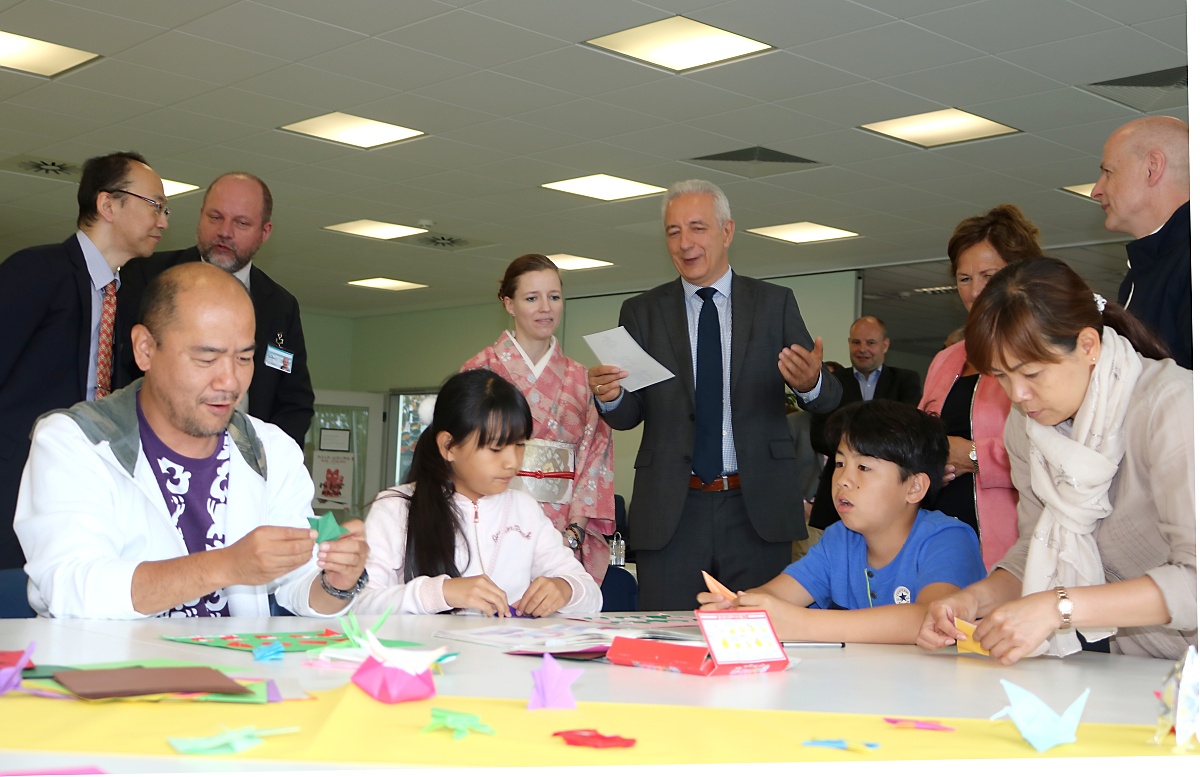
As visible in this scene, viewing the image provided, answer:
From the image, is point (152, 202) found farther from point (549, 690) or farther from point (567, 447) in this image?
point (549, 690)

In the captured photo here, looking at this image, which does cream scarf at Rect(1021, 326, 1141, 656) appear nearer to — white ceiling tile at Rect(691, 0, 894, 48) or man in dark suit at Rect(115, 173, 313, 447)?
man in dark suit at Rect(115, 173, 313, 447)

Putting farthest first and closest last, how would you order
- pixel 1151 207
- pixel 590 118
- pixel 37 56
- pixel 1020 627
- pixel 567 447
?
pixel 590 118, pixel 37 56, pixel 567 447, pixel 1151 207, pixel 1020 627

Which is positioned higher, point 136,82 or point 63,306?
point 136,82

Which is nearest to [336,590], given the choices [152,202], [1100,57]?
[152,202]

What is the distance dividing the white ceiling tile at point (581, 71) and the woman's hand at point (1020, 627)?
4.34 meters

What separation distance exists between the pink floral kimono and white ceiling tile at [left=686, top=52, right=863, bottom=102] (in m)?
2.41

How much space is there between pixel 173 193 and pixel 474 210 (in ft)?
7.24

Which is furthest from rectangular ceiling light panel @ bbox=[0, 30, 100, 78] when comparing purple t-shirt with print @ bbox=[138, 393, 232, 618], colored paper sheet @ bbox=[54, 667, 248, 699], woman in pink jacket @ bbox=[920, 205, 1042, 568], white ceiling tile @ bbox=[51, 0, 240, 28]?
colored paper sheet @ bbox=[54, 667, 248, 699]

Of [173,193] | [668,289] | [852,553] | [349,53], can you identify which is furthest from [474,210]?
[852,553]

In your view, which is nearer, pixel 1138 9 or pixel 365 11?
pixel 1138 9

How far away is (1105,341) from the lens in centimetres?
188

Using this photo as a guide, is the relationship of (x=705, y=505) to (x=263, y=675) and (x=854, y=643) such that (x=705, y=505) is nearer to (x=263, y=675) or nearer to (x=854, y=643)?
(x=854, y=643)

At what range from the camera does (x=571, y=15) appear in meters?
5.14

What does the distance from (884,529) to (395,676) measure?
1.59 metres
